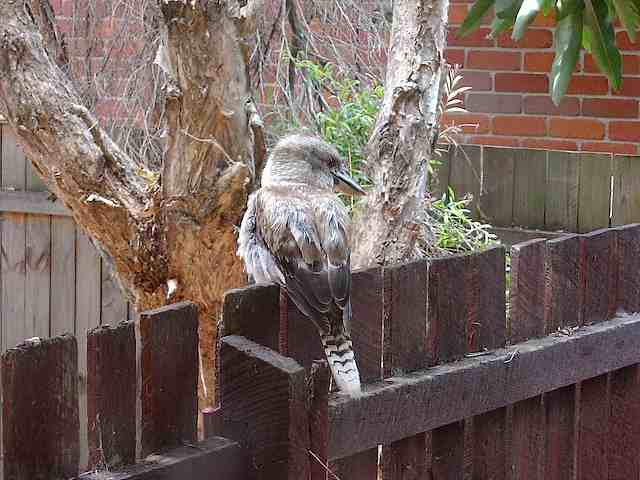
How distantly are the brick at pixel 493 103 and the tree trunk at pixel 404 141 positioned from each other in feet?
8.75

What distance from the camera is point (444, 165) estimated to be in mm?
6805

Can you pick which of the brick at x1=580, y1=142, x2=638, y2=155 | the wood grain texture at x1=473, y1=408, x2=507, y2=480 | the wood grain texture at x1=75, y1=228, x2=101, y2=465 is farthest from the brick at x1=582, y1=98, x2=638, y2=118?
the wood grain texture at x1=473, y1=408, x2=507, y2=480

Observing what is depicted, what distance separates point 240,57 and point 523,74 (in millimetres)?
3281

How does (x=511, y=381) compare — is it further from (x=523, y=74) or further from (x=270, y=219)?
(x=523, y=74)

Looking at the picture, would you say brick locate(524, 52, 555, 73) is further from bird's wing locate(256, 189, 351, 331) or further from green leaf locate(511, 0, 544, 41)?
bird's wing locate(256, 189, 351, 331)

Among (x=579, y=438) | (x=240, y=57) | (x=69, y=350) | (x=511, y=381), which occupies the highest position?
(x=240, y=57)

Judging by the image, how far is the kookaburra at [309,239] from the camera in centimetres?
273

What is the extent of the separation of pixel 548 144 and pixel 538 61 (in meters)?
0.52

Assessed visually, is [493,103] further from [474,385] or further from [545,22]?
[474,385]

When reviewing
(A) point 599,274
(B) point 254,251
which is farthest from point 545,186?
(B) point 254,251

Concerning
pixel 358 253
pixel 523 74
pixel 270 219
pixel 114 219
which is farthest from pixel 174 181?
pixel 523 74

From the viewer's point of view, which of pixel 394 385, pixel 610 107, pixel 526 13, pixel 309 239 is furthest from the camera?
pixel 610 107

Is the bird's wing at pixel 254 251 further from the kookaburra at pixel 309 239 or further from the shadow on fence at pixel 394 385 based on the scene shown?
the shadow on fence at pixel 394 385

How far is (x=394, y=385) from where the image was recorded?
110 inches
